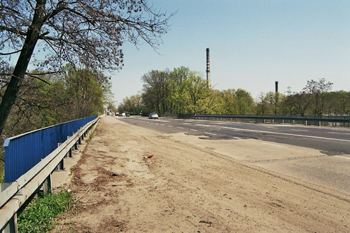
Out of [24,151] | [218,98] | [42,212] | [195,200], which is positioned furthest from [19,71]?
[218,98]

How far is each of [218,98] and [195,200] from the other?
7396cm

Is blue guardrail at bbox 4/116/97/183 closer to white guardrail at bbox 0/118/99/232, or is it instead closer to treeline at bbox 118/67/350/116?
white guardrail at bbox 0/118/99/232

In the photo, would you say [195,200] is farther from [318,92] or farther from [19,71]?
[318,92]

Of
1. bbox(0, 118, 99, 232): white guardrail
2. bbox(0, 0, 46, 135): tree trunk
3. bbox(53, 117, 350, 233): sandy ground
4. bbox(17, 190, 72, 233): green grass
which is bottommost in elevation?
bbox(53, 117, 350, 233): sandy ground

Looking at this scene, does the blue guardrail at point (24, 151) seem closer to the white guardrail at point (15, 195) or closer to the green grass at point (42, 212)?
the white guardrail at point (15, 195)

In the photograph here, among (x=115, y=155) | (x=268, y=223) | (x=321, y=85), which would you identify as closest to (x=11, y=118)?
(x=115, y=155)

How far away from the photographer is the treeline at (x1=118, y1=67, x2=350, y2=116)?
1801 inches

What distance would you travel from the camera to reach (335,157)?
916 cm

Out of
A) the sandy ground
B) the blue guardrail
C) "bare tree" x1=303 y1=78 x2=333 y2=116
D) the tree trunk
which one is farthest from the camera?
"bare tree" x1=303 y1=78 x2=333 y2=116

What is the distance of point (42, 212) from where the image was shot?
3900mm

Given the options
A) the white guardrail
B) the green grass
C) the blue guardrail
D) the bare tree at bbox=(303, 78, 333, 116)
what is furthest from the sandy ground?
the bare tree at bbox=(303, 78, 333, 116)

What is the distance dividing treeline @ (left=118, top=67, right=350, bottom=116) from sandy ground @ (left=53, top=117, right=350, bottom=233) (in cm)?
4509

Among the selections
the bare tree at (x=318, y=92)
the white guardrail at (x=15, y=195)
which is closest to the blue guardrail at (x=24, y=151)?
the white guardrail at (x=15, y=195)

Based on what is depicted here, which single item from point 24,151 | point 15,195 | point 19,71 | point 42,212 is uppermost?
point 19,71
